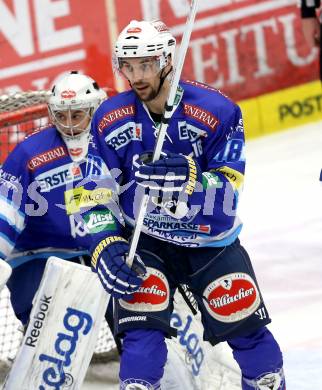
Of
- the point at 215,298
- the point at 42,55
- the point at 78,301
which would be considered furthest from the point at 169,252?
the point at 42,55

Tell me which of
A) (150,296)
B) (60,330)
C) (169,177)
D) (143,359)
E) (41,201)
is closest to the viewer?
(169,177)

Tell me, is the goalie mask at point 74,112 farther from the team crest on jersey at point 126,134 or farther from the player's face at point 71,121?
the team crest on jersey at point 126,134

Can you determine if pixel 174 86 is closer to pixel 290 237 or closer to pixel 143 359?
pixel 143 359

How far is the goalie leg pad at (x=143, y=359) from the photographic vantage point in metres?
3.52

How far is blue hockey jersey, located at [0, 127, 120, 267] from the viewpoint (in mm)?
4348

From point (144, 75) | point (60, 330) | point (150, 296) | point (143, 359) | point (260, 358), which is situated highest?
point (144, 75)

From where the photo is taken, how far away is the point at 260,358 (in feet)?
12.1

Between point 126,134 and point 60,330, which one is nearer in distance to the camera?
point 126,134

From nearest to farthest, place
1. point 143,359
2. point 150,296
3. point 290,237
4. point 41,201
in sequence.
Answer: point 143,359 → point 150,296 → point 41,201 → point 290,237

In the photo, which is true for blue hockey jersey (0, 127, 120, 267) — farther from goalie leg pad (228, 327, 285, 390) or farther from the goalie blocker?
goalie leg pad (228, 327, 285, 390)

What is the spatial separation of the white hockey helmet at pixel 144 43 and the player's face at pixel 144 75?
18mm

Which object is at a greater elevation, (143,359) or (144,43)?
(144,43)

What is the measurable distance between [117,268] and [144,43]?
686mm

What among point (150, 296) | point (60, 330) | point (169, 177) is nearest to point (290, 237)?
point (60, 330)
